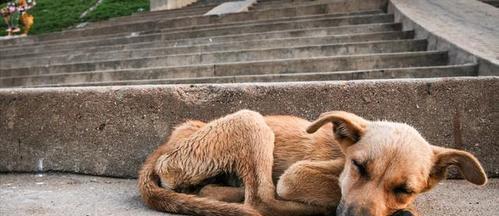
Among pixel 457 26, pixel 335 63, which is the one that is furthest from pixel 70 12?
pixel 457 26

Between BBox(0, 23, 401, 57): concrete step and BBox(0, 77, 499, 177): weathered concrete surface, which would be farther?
BBox(0, 23, 401, 57): concrete step

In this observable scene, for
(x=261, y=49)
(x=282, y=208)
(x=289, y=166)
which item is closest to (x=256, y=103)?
(x=289, y=166)

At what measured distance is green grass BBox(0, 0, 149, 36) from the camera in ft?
80.7

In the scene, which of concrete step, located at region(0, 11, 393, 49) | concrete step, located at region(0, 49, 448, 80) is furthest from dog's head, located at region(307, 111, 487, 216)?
concrete step, located at region(0, 11, 393, 49)

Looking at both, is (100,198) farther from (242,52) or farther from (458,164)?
(242,52)

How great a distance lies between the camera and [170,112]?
18.0 ft

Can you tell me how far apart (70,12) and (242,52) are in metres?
19.8

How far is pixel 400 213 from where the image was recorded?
11.5ft

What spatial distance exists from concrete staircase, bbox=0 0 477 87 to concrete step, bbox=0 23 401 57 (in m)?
0.02

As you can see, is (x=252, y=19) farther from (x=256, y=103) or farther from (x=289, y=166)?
(x=289, y=166)

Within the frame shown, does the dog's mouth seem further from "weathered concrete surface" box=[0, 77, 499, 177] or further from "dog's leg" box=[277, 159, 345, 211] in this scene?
"weathered concrete surface" box=[0, 77, 499, 177]

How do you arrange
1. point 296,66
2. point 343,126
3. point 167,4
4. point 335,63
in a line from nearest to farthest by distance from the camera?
1. point 343,126
2. point 335,63
3. point 296,66
4. point 167,4

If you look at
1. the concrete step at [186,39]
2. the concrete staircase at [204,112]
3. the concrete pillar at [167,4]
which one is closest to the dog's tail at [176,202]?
the concrete staircase at [204,112]

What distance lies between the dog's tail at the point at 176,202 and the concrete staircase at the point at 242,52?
320cm
